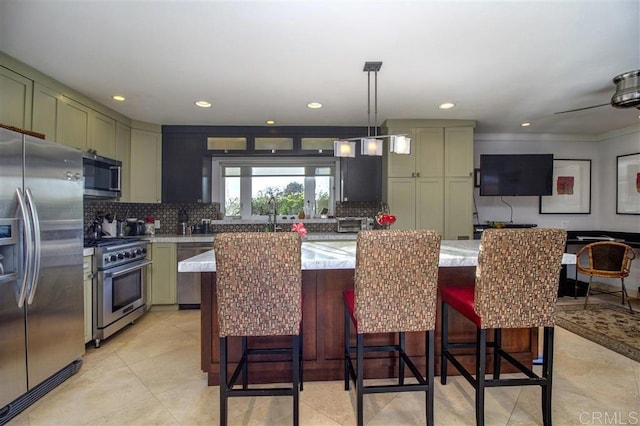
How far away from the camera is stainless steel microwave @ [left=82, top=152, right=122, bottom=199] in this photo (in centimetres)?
306

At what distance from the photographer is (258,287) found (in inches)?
63.9

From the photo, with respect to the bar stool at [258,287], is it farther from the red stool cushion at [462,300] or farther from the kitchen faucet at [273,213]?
the kitchen faucet at [273,213]

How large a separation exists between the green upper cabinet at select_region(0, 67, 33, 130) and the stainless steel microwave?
582 millimetres

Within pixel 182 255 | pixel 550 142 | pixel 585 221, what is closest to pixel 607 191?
pixel 585 221

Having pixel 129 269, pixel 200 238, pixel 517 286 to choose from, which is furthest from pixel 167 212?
pixel 517 286

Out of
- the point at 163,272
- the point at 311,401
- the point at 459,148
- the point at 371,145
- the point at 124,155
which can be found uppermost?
the point at 459,148

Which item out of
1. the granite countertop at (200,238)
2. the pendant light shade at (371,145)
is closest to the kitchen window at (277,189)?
the granite countertop at (200,238)

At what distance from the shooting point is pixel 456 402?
201 cm

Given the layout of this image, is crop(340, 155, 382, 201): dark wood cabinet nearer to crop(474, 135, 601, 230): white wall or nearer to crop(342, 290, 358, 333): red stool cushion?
crop(474, 135, 601, 230): white wall

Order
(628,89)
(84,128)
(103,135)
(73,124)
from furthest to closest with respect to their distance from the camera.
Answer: (103,135), (84,128), (73,124), (628,89)

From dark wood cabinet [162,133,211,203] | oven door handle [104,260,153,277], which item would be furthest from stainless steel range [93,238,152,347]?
dark wood cabinet [162,133,211,203]

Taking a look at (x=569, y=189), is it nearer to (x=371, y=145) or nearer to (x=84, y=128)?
(x=371, y=145)

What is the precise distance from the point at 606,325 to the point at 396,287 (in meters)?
3.12

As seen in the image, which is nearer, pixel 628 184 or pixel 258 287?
pixel 258 287
